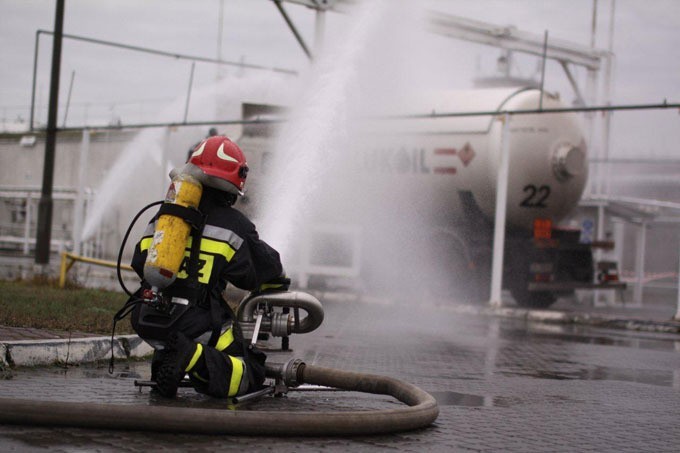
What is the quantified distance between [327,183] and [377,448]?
13.4 metres

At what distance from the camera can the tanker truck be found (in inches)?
656

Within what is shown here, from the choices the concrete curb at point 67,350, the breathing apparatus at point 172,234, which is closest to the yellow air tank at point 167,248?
the breathing apparatus at point 172,234

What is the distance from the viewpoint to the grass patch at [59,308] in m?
8.08

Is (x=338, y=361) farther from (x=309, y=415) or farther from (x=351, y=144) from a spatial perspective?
(x=351, y=144)

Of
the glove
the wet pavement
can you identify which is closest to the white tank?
the wet pavement

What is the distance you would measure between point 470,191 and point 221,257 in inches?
466

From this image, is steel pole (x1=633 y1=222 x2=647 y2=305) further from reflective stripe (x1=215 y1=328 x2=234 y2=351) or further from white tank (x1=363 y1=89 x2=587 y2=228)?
reflective stripe (x1=215 y1=328 x2=234 y2=351)

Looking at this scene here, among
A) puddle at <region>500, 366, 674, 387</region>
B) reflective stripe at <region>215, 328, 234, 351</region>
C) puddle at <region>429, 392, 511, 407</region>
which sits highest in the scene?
reflective stripe at <region>215, 328, 234, 351</region>

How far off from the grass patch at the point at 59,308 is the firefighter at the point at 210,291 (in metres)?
2.62

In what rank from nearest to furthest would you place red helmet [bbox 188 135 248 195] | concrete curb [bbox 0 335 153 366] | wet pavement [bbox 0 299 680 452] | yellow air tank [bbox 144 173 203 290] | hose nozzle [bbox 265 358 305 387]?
wet pavement [bbox 0 299 680 452], yellow air tank [bbox 144 173 203 290], red helmet [bbox 188 135 248 195], hose nozzle [bbox 265 358 305 387], concrete curb [bbox 0 335 153 366]

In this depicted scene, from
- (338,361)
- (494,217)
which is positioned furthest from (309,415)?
(494,217)

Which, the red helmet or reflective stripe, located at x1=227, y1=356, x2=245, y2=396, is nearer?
reflective stripe, located at x1=227, y1=356, x2=245, y2=396

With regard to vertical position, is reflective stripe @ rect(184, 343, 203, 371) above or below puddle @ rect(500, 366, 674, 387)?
above

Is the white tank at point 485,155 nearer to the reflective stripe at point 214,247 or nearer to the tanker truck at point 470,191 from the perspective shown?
the tanker truck at point 470,191
